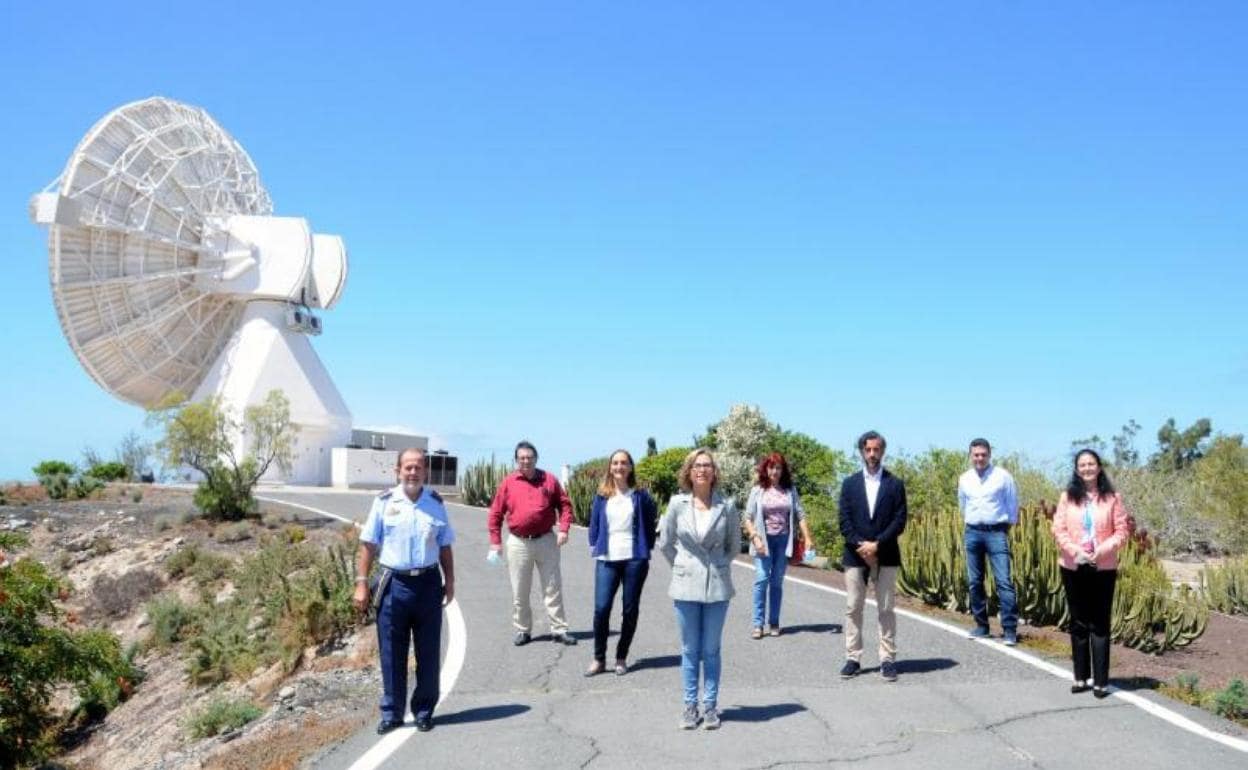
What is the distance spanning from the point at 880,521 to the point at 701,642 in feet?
6.83

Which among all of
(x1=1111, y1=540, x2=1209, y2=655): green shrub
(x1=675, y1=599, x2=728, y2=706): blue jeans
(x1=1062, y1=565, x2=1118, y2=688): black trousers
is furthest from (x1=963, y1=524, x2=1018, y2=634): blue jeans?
(x1=675, y1=599, x2=728, y2=706): blue jeans

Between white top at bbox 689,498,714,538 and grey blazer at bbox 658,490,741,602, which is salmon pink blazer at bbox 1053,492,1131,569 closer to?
grey blazer at bbox 658,490,741,602

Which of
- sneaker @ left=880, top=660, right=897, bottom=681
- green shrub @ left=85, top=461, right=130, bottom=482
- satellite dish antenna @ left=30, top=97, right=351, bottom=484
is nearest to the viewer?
sneaker @ left=880, top=660, right=897, bottom=681

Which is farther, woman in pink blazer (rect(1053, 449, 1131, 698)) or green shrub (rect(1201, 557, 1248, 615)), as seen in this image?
green shrub (rect(1201, 557, 1248, 615))

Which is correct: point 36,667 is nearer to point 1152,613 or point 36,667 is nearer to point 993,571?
point 993,571

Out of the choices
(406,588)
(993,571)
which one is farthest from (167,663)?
(993,571)

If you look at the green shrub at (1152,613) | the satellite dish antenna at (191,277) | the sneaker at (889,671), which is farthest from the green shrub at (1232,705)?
the satellite dish antenna at (191,277)

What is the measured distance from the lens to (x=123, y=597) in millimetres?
19531

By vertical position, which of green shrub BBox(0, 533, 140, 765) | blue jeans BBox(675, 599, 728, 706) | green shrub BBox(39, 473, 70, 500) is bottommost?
green shrub BBox(0, 533, 140, 765)

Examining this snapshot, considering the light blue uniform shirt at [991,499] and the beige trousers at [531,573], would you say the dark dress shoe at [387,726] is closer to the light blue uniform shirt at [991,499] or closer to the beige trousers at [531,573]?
the beige trousers at [531,573]

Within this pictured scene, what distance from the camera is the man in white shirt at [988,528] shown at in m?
9.32

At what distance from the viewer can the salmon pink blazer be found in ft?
24.5

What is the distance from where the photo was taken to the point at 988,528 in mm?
9539

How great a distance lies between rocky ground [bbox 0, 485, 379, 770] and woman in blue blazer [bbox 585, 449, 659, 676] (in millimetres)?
1843
